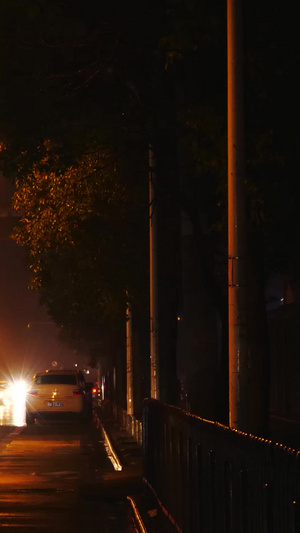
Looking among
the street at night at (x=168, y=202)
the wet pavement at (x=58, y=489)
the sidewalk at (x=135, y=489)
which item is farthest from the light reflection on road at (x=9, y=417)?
the street at night at (x=168, y=202)

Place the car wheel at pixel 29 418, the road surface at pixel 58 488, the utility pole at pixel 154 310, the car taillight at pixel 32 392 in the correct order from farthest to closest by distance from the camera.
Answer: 1. the car wheel at pixel 29 418
2. the car taillight at pixel 32 392
3. the utility pole at pixel 154 310
4. the road surface at pixel 58 488

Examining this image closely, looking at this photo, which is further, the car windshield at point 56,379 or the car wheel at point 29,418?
the car windshield at point 56,379

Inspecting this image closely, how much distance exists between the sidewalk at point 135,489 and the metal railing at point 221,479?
0.64ft

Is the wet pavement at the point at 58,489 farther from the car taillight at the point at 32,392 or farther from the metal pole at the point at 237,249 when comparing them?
the car taillight at the point at 32,392

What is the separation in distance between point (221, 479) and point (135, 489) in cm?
965

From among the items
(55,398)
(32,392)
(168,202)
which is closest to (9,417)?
(55,398)

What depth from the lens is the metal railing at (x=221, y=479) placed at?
8320mm

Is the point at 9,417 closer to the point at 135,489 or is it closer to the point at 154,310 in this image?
the point at 154,310

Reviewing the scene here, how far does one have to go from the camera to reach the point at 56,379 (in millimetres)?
45656

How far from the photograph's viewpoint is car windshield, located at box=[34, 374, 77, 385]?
45.1 m

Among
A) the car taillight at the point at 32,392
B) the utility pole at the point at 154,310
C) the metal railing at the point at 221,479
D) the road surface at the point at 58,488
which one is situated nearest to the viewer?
the metal railing at the point at 221,479

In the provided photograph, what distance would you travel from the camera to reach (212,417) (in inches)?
1016

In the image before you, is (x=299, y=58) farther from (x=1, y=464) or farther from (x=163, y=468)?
(x=1, y=464)

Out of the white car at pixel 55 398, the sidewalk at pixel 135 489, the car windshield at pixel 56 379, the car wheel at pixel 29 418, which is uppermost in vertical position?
the car windshield at pixel 56 379
